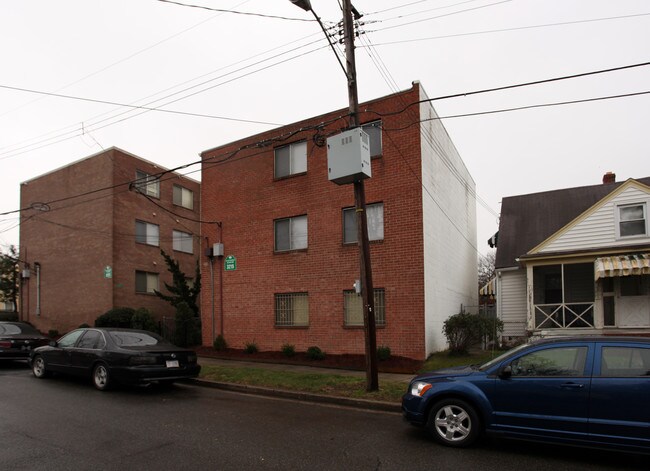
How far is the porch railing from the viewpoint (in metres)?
16.5

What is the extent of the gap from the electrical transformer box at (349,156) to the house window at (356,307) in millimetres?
5231

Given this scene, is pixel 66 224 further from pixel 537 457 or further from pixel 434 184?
pixel 537 457

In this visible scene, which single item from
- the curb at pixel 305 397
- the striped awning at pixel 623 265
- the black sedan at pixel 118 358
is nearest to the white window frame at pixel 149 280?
the black sedan at pixel 118 358

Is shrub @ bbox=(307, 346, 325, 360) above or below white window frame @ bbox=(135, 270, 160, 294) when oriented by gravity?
below

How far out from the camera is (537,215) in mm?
20422

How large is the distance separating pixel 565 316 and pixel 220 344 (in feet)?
42.3

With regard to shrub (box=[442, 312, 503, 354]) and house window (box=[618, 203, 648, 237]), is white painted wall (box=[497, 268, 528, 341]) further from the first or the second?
shrub (box=[442, 312, 503, 354])

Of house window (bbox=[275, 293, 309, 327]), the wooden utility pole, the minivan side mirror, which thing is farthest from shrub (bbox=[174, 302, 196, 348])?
the minivan side mirror

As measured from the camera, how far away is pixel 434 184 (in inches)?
605

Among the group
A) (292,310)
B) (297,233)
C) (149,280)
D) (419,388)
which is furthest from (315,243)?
(149,280)

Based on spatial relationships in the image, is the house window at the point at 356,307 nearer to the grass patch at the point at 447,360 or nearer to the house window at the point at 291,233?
the grass patch at the point at 447,360

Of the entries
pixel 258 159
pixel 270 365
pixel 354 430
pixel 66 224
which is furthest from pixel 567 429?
pixel 66 224

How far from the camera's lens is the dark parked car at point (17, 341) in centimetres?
1393

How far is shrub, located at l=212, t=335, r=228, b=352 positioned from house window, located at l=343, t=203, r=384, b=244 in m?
5.90
